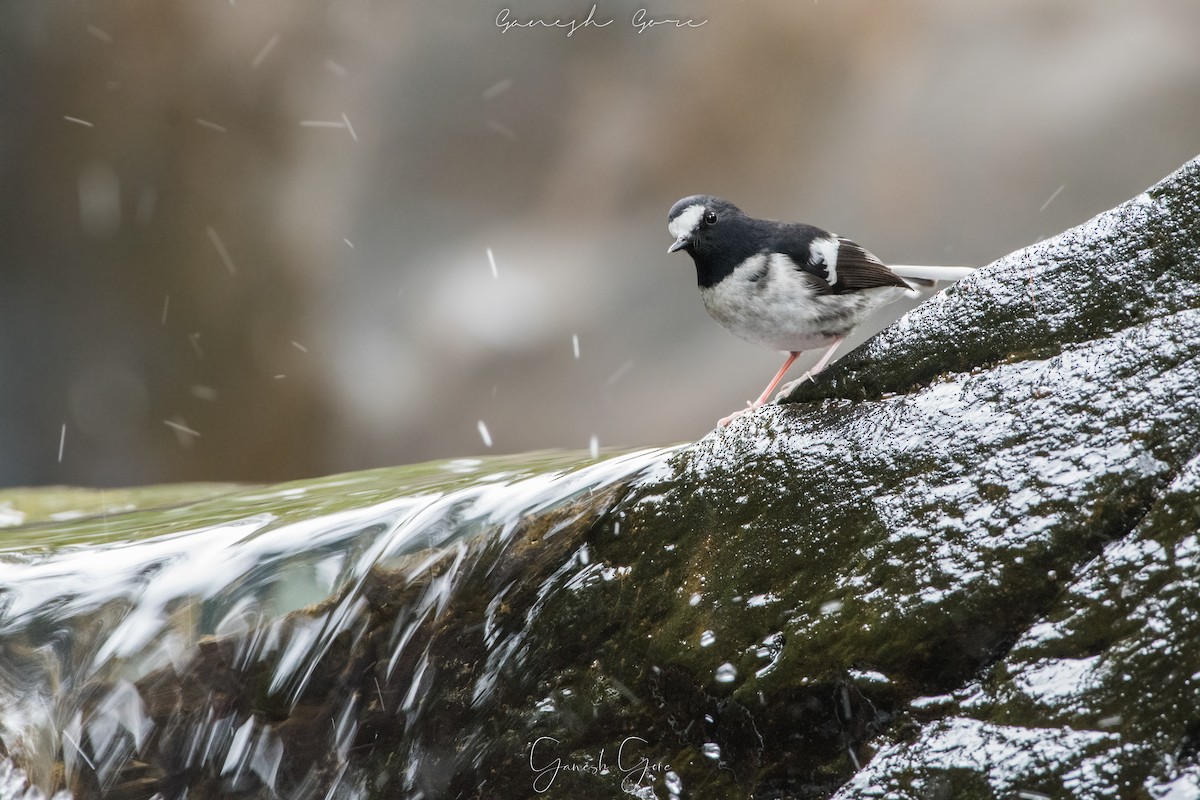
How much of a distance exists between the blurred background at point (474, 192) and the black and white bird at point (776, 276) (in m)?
6.63

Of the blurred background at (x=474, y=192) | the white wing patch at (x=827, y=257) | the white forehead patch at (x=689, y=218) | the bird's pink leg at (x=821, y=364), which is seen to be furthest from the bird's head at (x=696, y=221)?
the blurred background at (x=474, y=192)

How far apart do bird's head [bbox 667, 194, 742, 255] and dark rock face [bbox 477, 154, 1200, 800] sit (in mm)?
925

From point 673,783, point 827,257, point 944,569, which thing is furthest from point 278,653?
point 827,257

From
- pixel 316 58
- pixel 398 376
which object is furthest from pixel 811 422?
pixel 316 58

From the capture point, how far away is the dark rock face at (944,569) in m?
2.05

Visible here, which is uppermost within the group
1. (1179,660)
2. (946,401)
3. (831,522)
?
(946,401)

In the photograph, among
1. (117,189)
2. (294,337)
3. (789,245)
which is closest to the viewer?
(789,245)

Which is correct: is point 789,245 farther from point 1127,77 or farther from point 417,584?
point 1127,77

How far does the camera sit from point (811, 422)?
2.91m

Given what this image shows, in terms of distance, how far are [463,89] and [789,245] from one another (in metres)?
7.86

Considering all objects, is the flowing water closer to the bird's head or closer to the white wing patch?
the bird's head

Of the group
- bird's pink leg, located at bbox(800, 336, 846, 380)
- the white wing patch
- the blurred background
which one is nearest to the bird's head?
the white wing patch

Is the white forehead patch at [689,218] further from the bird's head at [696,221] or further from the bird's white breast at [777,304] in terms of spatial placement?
the bird's white breast at [777,304]

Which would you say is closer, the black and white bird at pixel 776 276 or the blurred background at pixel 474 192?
the black and white bird at pixel 776 276
